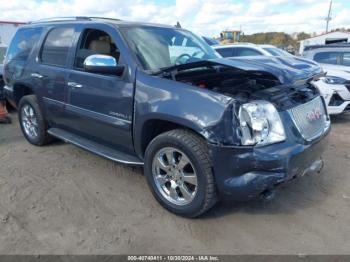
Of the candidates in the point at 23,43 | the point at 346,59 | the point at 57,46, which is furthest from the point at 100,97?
the point at 346,59

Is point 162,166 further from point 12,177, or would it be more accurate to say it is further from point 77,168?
point 12,177

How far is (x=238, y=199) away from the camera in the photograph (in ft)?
10.3

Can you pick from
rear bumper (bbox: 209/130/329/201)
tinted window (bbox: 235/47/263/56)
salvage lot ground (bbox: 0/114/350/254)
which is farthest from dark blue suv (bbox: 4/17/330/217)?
tinted window (bbox: 235/47/263/56)

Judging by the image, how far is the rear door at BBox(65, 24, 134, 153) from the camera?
3789mm

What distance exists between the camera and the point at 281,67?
11.0 feet

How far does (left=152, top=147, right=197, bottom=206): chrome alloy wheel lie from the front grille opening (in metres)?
5.32

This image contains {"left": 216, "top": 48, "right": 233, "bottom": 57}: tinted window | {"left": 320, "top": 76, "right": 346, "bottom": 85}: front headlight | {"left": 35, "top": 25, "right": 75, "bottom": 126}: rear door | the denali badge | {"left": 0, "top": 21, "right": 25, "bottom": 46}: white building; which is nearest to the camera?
the denali badge

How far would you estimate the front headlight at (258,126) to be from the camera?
9.81 ft

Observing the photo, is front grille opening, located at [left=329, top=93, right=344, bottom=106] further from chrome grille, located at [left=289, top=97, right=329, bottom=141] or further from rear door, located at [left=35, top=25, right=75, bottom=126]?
rear door, located at [left=35, top=25, right=75, bottom=126]

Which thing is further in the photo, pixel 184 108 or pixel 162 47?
pixel 162 47

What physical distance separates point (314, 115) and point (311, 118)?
0.37 feet

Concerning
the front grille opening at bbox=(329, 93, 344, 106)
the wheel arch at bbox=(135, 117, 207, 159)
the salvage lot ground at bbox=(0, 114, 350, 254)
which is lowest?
the salvage lot ground at bbox=(0, 114, 350, 254)

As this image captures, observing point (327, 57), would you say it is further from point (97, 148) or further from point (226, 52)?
point (97, 148)

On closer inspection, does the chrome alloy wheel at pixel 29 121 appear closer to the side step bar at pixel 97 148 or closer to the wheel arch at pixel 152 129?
the side step bar at pixel 97 148
